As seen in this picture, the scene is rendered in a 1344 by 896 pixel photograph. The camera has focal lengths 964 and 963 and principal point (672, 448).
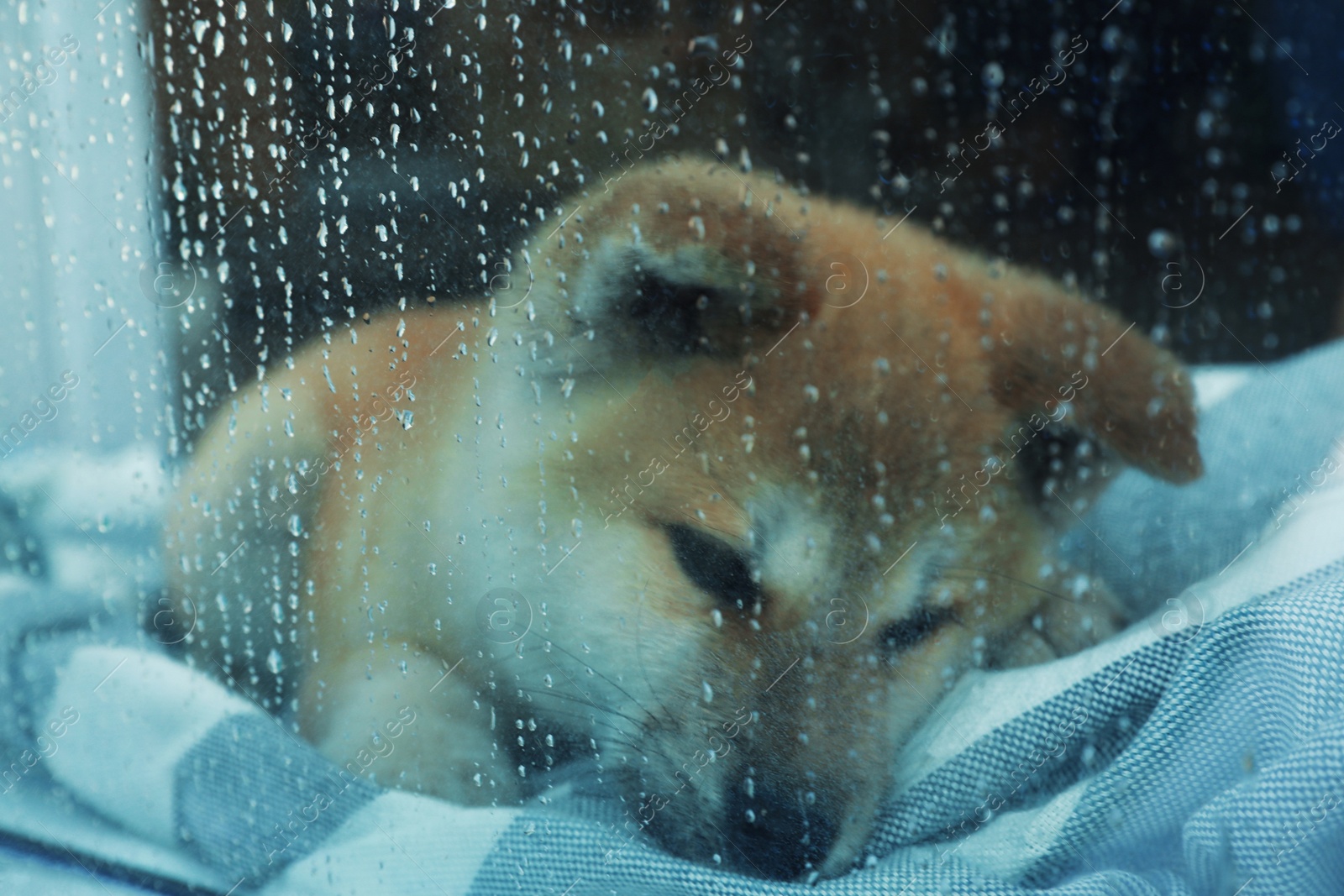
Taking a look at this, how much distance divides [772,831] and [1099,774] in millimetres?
233

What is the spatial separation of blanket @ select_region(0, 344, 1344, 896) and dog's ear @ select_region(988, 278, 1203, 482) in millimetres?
16

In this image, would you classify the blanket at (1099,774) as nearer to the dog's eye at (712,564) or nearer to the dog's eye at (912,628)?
the dog's eye at (912,628)

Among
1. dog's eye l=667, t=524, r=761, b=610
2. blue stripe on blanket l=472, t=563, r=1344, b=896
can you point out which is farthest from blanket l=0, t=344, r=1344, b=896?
dog's eye l=667, t=524, r=761, b=610

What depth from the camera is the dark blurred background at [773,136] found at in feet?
1.68

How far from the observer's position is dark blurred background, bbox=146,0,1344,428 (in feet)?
1.68

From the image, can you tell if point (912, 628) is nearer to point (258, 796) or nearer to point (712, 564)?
point (712, 564)

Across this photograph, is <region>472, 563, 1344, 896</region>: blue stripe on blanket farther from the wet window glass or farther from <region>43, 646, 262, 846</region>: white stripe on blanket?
<region>43, 646, 262, 846</region>: white stripe on blanket

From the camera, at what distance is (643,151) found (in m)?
0.69

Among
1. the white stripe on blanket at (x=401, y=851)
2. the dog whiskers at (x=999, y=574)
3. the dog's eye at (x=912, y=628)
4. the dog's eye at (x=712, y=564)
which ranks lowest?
the white stripe on blanket at (x=401, y=851)

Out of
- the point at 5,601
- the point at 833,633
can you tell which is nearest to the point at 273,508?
the point at 5,601

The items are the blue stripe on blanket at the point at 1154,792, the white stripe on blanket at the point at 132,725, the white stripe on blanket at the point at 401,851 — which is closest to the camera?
the blue stripe on blanket at the point at 1154,792

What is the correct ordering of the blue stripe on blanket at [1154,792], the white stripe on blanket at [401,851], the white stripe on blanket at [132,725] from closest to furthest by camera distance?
the blue stripe on blanket at [1154,792] < the white stripe on blanket at [401,851] < the white stripe on blanket at [132,725]

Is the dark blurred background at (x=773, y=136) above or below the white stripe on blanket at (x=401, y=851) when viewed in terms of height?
above

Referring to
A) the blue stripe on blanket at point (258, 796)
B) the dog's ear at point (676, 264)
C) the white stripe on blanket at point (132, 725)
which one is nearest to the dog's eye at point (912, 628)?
the dog's ear at point (676, 264)
